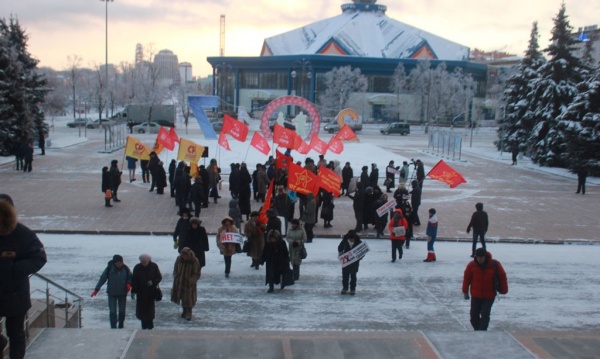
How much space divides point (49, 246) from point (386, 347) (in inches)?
395

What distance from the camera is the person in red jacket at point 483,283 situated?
26.3ft

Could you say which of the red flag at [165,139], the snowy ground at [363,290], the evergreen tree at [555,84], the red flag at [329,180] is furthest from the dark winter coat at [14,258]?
the evergreen tree at [555,84]

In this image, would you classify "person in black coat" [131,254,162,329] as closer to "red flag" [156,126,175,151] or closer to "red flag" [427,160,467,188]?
"red flag" [427,160,467,188]

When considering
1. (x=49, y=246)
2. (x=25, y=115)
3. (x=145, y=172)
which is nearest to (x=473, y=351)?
(x=49, y=246)

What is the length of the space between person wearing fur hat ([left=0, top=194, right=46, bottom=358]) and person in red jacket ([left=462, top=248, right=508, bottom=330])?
18.0ft

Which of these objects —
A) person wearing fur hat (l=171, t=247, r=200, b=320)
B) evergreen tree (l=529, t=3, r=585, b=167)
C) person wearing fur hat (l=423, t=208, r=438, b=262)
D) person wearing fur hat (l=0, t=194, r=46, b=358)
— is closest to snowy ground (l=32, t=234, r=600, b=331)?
person wearing fur hat (l=423, t=208, r=438, b=262)

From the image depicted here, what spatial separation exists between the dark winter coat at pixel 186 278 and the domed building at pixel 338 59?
75.1 m

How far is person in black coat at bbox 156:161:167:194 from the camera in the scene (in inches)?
819

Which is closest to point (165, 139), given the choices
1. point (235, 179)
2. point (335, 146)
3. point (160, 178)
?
point (160, 178)

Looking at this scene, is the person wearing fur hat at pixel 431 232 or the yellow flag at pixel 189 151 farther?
the yellow flag at pixel 189 151

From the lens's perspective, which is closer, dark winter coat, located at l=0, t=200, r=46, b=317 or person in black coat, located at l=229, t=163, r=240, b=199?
dark winter coat, located at l=0, t=200, r=46, b=317

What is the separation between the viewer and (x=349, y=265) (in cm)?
1061

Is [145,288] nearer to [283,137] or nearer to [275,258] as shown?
[275,258]

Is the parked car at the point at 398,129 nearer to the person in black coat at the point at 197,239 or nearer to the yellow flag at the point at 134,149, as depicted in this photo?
the yellow flag at the point at 134,149
